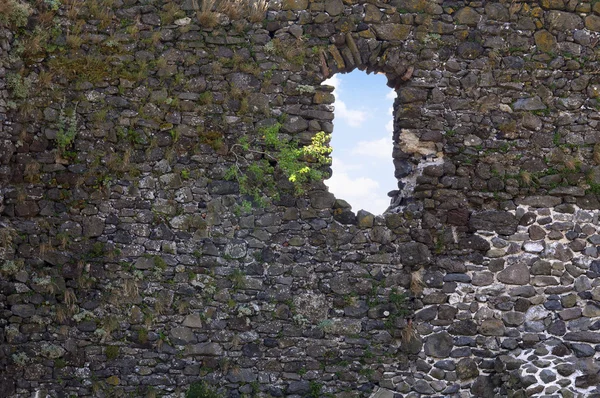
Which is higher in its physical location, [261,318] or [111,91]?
[111,91]

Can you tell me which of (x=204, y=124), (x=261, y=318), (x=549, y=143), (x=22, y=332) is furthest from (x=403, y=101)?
(x=22, y=332)

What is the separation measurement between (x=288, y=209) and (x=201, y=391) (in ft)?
6.95

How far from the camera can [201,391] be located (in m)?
6.38

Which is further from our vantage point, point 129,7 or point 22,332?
point 129,7

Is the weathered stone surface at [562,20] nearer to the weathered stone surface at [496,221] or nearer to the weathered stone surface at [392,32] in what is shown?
the weathered stone surface at [392,32]

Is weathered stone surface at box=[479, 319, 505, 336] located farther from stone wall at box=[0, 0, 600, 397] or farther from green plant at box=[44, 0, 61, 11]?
green plant at box=[44, 0, 61, 11]

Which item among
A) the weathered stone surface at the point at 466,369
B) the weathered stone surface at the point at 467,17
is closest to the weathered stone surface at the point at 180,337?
the weathered stone surface at the point at 466,369

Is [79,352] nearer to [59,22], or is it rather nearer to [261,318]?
[261,318]

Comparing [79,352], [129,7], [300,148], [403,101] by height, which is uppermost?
[129,7]

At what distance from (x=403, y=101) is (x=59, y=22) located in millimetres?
3909

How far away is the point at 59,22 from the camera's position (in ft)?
22.1

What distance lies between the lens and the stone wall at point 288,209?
21.3 ft

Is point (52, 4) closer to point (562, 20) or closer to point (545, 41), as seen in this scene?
point (545, 41)

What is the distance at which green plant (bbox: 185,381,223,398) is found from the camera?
637cm
